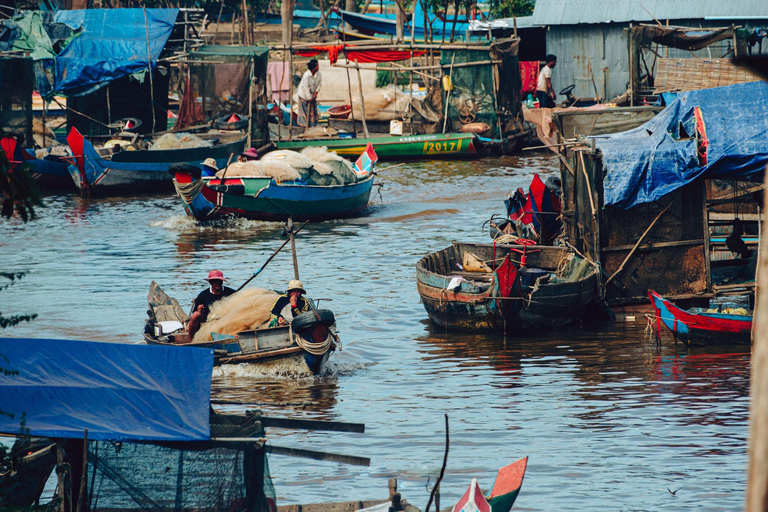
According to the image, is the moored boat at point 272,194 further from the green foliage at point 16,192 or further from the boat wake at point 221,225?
the green foliage at point 16,192

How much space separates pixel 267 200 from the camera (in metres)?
22.2

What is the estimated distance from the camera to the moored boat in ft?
71.5

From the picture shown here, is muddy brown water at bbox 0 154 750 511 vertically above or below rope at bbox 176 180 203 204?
below

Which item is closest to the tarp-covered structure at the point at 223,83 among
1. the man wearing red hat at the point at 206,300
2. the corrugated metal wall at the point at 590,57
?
the corrugated metal wall at the point at 590,57

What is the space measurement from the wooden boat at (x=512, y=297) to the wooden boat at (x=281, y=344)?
2462mm

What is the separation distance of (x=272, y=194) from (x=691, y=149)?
11157mm

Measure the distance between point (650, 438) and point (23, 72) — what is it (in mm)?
22842

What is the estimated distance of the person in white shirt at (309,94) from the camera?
28328mm

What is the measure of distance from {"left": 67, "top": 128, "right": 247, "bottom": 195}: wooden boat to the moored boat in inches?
150

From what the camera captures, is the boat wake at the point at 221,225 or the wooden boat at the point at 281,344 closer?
the wooden boat at the point at 281,344

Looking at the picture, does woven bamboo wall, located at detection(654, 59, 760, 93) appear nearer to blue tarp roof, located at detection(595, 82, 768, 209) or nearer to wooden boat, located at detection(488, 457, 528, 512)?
blue tarp roof, located at detection(595, 82, 768, 209)

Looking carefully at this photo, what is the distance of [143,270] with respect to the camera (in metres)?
19.0

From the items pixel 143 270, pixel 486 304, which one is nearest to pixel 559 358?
pixel 486 304

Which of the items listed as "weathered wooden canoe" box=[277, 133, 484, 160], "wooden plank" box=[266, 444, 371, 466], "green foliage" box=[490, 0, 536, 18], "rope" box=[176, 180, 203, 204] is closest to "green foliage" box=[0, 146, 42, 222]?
"wooden plank" box=[266, 444, 371, 466]
